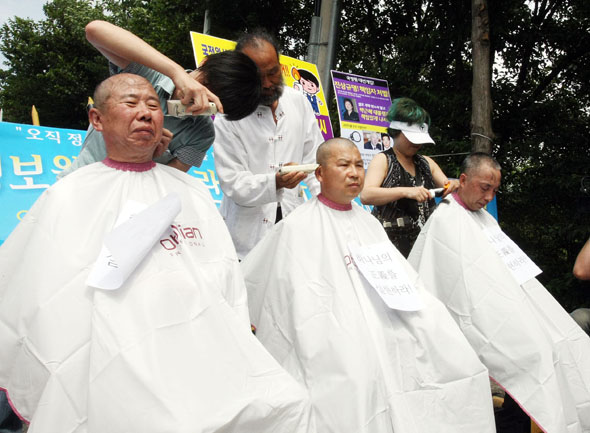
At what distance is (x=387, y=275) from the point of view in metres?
2.21

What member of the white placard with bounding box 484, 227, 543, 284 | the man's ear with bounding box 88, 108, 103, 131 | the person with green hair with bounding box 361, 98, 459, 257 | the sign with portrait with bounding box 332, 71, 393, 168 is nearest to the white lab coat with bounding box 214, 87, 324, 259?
the person with green hair with bounding box 361, 98, 459, 257

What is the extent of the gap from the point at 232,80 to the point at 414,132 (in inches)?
52.6

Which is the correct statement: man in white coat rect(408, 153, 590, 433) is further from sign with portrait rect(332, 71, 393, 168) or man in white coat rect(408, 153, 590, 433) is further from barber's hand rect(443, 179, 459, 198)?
sign with portrait rect(332, 71, 393, 168)

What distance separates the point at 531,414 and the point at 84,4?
25134mm

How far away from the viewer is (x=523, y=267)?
9.09 ft

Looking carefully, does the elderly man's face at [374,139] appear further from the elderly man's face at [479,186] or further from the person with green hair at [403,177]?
the elderly man's face at [479,186]

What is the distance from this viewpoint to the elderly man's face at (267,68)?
2.40 meters

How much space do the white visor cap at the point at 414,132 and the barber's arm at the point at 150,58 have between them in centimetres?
150

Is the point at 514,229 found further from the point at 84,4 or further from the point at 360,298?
the point at 84,4

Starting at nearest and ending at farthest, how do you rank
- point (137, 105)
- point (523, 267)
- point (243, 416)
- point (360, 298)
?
point (243, 416) → point (137, 105) → point (360, 298) → point (523, 267)

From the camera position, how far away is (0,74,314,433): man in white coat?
52.8 inches

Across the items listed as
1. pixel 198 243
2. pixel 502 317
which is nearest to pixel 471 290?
pixel 502 317

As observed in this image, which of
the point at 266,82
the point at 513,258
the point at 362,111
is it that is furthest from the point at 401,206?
the point at 362,111

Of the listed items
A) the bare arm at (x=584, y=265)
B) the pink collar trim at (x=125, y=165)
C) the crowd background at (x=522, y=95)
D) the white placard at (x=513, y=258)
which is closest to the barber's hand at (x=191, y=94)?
the pink collar trim at (x=125, y=165)
